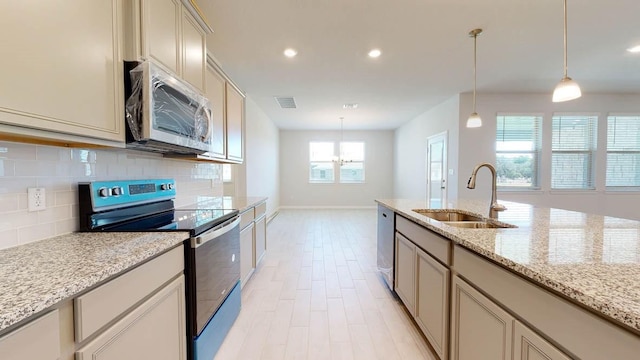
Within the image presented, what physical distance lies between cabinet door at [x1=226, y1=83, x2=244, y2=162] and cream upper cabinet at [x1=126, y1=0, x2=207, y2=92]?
719 mm

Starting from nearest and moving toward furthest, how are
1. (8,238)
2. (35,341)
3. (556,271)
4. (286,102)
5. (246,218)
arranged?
(35,341), (556,271), (8,238), (246,218), (286,102)

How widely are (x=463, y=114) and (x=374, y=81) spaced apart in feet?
6.32

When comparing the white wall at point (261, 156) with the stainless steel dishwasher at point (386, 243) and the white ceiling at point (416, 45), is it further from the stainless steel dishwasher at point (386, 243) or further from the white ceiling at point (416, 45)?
the stainless steel dishwasher at point (386, 243)

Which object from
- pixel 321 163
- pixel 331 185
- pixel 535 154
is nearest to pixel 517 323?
pixel 535 154

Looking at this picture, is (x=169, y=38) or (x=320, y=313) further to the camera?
(x=320, y=313)

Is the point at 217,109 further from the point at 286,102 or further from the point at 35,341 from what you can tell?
the point at 286,102

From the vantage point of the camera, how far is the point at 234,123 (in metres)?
2.93

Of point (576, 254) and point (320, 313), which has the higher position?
point (576, 254)

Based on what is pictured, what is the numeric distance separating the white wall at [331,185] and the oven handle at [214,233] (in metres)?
6.44

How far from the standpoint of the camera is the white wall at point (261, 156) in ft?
16.6

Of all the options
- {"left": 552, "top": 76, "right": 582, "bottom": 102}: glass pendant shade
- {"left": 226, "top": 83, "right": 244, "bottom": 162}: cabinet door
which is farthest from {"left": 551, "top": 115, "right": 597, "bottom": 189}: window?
{"left": 226, "top": 83, "right": 244, "bottom": 162}: cabinet door

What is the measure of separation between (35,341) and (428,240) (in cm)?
178

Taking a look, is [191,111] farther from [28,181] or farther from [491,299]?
[491,299]

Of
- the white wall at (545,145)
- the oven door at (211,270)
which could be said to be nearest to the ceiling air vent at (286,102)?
the white wall at (545,145)
